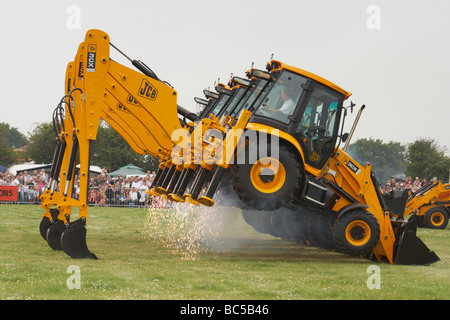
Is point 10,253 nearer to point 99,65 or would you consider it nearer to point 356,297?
point 99,65

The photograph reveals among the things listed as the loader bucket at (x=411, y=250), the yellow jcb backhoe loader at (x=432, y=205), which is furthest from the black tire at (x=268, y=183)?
the yellow jcb backhoe loader at (x=432, y=205)

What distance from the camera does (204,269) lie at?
9.71 meters

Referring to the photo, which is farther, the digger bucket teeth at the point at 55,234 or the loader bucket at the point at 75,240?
the digger bucket teeth at the point at 55,234

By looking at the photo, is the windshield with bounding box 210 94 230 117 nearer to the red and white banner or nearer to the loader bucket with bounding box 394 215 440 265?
the loader bucket with bounding box 394 215 440 265

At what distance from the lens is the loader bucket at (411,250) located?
11273 mm

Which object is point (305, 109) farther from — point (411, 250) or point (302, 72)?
point (411, 250)

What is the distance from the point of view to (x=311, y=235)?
1308 centimetres

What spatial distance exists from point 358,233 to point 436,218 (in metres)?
11.1

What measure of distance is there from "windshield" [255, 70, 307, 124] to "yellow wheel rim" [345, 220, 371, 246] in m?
2.33

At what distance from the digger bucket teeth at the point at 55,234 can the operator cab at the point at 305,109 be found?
434 centimetres

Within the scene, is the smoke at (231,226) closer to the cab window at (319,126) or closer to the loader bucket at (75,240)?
the cab window at (319,126)

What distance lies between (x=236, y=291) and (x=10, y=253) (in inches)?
205
